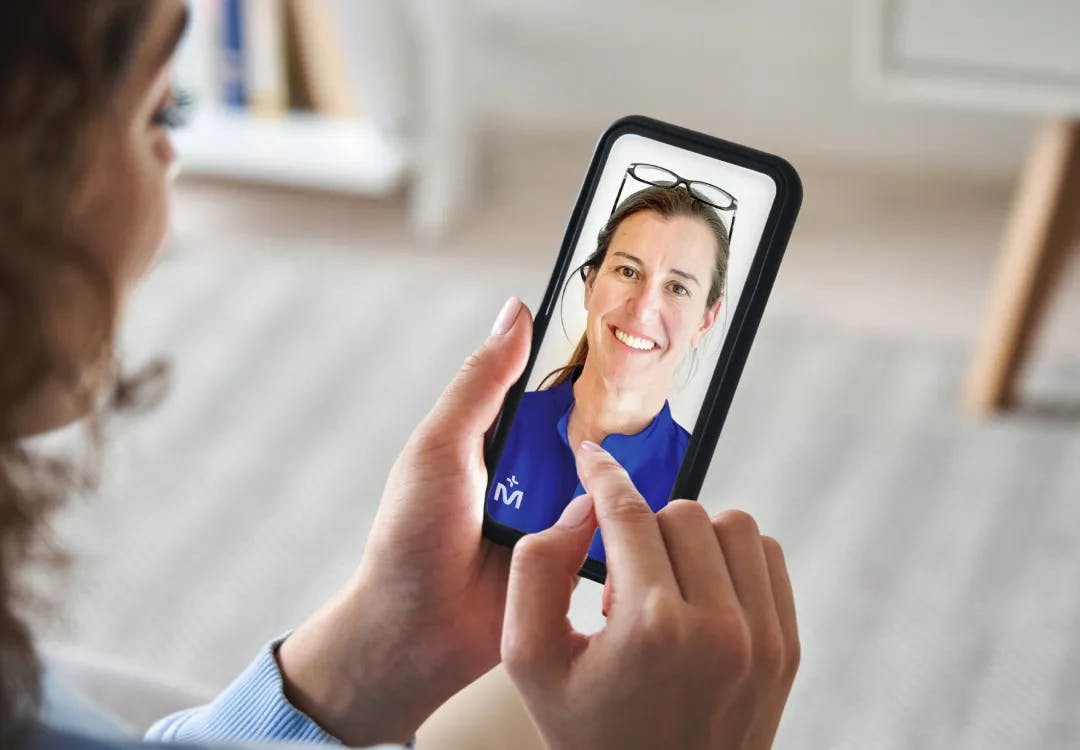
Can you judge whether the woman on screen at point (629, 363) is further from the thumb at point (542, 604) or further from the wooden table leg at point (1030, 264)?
the wooden table leg at point (1030, 264)

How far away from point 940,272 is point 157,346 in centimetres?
104

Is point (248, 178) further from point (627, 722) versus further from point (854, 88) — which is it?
point (627, 722)

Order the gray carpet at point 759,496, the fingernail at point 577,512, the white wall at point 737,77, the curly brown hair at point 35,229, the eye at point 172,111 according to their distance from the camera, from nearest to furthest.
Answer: the curly brown hair at point 35,229
the eye at point 172,111
the fingernail at point 577,512
the gray carpet at point 759,496
the white wall at point 737,77

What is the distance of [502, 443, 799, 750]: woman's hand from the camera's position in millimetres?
519

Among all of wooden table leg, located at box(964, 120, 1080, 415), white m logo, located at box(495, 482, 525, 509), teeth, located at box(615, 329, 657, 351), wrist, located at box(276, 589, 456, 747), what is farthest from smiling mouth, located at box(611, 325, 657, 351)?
wooden table leg, located at box(964, 120, 1080, 415)

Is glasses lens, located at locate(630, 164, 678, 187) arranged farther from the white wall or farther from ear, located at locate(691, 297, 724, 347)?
the white wall

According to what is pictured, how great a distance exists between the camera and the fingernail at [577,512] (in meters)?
0.63

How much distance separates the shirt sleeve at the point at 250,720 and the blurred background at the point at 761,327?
1.36 ft

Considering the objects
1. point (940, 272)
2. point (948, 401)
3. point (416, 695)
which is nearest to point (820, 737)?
point (948, 401)

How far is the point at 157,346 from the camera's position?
1.61 m

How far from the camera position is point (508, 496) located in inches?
26.7

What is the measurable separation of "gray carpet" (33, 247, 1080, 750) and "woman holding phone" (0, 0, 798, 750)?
39 centimetres

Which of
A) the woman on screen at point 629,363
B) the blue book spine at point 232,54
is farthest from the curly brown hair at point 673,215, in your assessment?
the blue book spine at point 232,54

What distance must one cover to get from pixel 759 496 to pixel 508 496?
75cm
